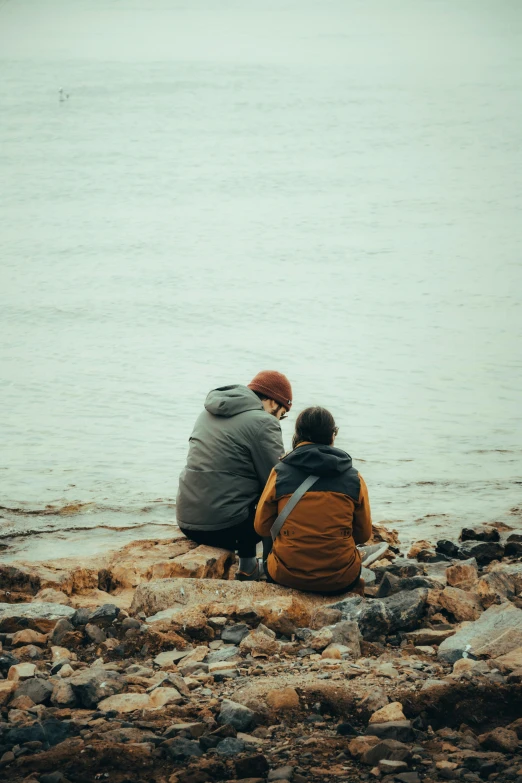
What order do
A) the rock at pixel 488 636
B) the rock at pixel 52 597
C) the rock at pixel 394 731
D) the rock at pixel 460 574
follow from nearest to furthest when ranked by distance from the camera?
the rock at pixel 394 731
the rock at pixel 488 636
the rock at pixel 52 597
the rock at pixel 460 574

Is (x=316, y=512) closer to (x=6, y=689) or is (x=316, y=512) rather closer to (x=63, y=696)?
(x=63, y=696)

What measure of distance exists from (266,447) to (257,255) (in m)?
37.7

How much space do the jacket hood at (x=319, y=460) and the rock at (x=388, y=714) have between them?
158 centimetres

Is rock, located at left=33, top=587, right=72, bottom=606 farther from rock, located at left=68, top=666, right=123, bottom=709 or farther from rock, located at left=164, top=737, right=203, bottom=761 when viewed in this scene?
rock, located at left=164, top=737, right=203, bottom=761

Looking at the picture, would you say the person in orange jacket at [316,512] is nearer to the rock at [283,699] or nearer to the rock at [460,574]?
the rock at [460,574]

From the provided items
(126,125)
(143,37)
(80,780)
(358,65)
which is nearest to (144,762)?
(80,780)

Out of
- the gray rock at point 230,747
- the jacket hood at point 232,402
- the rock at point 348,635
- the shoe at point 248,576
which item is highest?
the jacket hood at point 232,402

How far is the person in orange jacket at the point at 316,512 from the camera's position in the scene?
15.5 ft

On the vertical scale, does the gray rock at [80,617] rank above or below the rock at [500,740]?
below

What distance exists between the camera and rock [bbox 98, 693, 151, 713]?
3.41 m

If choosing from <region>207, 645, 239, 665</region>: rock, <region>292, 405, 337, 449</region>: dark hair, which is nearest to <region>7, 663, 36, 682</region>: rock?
<region>207, 645, 239, 665</region>: rock

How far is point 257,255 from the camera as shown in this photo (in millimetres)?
42688

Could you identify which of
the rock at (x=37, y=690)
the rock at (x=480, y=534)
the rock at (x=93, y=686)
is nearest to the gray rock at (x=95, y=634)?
the rock at (x=93, y=686)

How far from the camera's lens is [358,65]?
83938 mm
